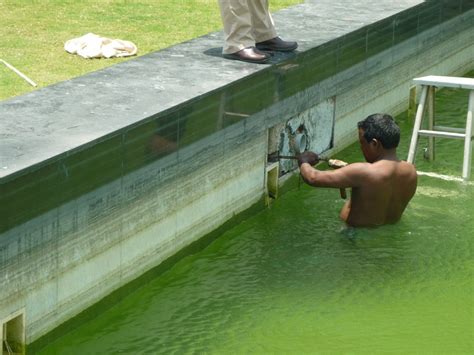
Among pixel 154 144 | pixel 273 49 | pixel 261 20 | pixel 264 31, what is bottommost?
pixel 154 144

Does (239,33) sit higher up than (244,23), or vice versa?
(244,23)

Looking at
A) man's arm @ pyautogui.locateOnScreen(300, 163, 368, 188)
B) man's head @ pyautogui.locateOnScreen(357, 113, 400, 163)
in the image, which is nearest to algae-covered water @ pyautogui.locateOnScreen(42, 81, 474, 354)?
man's arm @ pyautogui.locateOnScreen(300, 163, 368, 188)

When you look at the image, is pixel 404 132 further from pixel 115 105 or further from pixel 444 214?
pixel 115 105

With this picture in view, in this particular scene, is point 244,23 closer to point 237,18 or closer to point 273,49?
point 237,18

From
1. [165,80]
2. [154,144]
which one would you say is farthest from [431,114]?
[154,144]

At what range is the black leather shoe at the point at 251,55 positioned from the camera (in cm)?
929

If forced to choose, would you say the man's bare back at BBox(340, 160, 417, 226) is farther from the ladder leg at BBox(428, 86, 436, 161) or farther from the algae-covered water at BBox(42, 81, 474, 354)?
the ladder leg at BBox(428, 86, 436, 161)

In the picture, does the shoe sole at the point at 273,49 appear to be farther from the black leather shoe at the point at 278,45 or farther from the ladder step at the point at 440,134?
the ladder step at the point at 440,134

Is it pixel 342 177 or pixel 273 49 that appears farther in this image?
pixel 273 49

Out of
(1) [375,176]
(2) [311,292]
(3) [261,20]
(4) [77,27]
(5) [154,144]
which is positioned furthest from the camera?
(4) [77,27]

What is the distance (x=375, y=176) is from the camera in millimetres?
8430

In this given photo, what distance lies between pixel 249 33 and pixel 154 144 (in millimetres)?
1830

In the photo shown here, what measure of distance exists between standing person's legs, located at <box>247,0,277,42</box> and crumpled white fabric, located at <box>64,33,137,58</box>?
2745 mm

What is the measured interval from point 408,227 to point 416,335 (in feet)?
5.28
